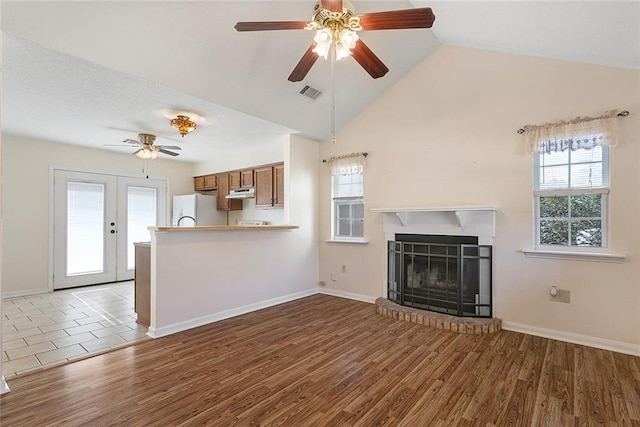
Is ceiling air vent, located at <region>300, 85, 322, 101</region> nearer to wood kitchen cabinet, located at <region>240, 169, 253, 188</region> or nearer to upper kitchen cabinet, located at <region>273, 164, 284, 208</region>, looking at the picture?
upper kitchen cabinet, located at <region>273, 164, 284, 208</region>

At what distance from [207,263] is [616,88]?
449cm

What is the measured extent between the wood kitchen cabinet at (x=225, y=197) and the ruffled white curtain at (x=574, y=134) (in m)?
4.84

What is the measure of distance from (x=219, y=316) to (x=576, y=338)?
12.4 ft

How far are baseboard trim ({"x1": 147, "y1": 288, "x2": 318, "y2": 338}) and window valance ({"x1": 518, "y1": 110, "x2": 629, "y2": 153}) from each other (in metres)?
3.54

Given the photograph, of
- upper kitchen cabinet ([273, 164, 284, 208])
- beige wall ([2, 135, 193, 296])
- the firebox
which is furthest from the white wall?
beige wall ([2, 135, 193, 296])

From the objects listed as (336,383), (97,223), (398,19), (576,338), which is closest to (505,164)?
(576,338)

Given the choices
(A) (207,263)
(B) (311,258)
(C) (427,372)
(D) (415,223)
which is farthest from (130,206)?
(C) (427,372)

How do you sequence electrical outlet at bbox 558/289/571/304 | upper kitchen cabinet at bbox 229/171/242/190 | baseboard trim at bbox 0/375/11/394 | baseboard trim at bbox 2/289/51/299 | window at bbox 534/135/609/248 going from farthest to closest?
upper kitchen cabinet at bbox 229/171/242/190 → baseboard trim at bbox 2/289/51/299 → electrical outlet at bbox 558/289/571/304 → window at bbox 534/135/609/248 → baseboard trim at bbox 0/375/11/394

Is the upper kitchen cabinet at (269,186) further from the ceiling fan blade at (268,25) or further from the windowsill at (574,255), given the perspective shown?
the windowsill at (574,255)

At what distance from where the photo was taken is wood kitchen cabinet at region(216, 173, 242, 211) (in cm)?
604

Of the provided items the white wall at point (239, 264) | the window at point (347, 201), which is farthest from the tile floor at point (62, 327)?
the window at point (347, 201)

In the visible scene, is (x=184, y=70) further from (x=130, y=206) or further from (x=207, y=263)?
(x=130, y=206)

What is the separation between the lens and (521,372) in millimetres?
2428

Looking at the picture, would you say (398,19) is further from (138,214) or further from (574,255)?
(138,214)
